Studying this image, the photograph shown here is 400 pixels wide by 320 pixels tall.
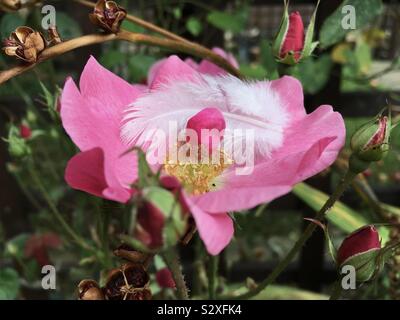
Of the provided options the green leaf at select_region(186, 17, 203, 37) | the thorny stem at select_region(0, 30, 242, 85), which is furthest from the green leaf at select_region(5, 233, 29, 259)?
the thorny stem at select_region(0, 30, 242, 85)

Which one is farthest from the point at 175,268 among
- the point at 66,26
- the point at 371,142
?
the point at 66,26

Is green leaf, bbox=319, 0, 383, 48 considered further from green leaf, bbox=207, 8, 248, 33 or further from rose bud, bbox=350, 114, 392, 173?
green leaf, bbox=207, 8, 248, 33

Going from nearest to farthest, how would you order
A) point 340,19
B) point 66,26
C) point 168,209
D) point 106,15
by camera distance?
1. point 168,209
2. point 106,15
3. point 340,19
4. point 66,26

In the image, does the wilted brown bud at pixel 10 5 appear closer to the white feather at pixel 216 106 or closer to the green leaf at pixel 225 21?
the white feather at pixel 216 106

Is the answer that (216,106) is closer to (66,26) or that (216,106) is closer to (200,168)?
(200,168)

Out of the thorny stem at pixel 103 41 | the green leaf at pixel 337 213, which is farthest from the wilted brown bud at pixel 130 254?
the green leaf at pixel 337 213
